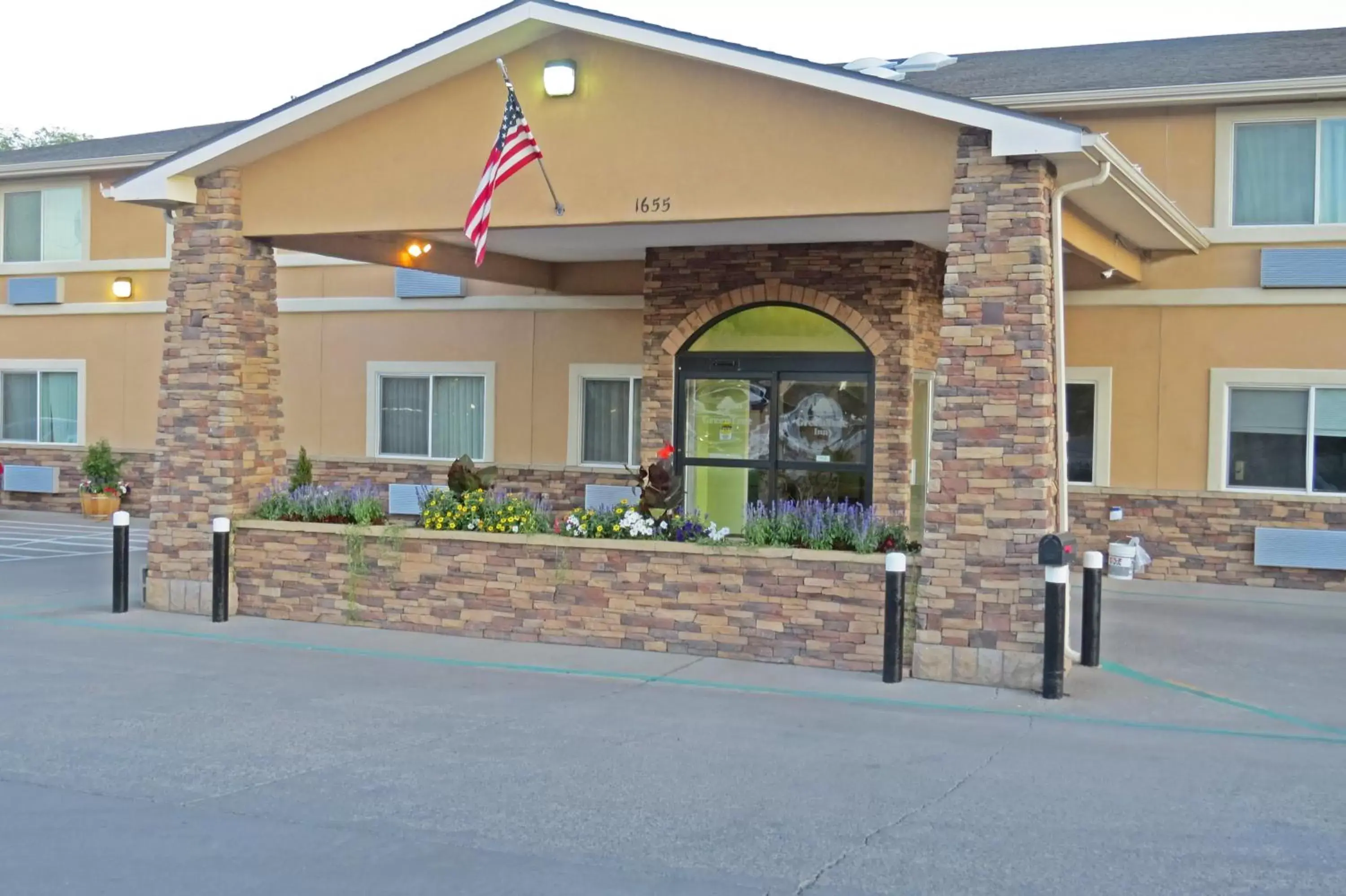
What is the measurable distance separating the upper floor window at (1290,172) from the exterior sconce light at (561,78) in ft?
27.3

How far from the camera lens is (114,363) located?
2283cm

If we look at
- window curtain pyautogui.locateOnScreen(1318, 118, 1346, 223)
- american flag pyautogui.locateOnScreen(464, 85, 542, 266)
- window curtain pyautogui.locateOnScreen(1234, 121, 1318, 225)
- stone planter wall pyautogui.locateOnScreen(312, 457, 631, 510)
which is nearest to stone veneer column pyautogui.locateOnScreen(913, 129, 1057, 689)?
american flag pyautogui.locateOnScreen(464, 85, 542, 266)

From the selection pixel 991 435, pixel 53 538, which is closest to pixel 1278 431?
pixel 991 435

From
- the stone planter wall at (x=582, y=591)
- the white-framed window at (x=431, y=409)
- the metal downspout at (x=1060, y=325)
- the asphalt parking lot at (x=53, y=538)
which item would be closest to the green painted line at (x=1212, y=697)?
the metal downspout at (x=1060, y=325)

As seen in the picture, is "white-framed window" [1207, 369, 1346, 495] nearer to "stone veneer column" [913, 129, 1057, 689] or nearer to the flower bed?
"stone veneer column" [913, 129, 1057, 689]

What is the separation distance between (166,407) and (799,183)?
21.9 feet

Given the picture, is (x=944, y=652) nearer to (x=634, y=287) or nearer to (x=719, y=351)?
Answer: (x=719, y=351)

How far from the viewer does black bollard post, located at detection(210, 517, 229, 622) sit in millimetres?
13062

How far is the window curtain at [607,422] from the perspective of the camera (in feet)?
62.7

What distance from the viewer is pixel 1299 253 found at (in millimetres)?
15711

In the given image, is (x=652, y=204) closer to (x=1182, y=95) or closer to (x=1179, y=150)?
(x=1182, y=95)

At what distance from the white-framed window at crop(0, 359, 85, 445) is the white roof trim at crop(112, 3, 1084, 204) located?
1053 cm

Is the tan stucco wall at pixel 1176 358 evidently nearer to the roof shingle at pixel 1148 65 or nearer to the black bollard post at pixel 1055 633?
the roof shingle at pixel 1148 65

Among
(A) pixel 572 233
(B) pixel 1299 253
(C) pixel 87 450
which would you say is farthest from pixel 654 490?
(C) pixel 87 450
